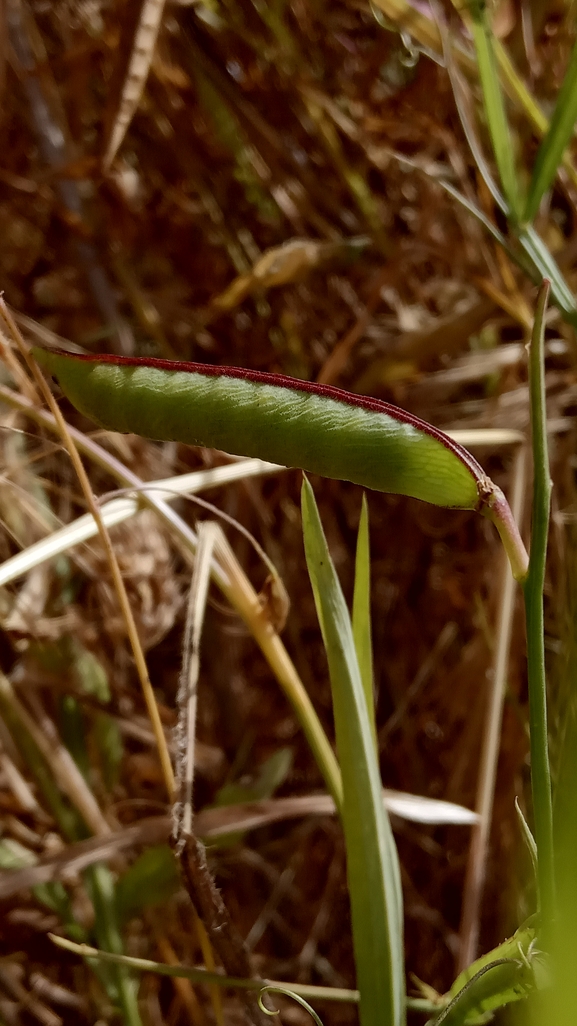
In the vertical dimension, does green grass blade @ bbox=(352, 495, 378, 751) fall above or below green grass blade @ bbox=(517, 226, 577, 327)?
below

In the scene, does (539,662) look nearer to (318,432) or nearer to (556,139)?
(318,432)

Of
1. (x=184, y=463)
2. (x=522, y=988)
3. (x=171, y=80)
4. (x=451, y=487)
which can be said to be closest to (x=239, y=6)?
(x=171, y=80)

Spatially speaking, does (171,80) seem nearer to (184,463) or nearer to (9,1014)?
(184,463)

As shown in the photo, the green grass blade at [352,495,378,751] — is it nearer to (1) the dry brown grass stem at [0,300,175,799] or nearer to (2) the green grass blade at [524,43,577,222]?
(1) the dry brown grass stem at [0,300,175,799]

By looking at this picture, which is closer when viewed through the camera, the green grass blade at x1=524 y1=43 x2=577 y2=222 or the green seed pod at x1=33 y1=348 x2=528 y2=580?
the green seed pod at x1=33 y1=348 x2=528 y2=580

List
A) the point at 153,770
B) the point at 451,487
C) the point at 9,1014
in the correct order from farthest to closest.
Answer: the point at 153,770 → the point at 9,1014 → the point at 451,487

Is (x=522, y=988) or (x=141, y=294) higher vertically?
(x=141, y=294)

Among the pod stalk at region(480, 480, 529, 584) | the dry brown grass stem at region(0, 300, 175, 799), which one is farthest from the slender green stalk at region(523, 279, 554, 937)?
the dry brown grass stem at region(0, 300, 175, 799)

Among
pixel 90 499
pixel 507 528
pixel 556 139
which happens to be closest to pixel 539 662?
pixel 507 528
